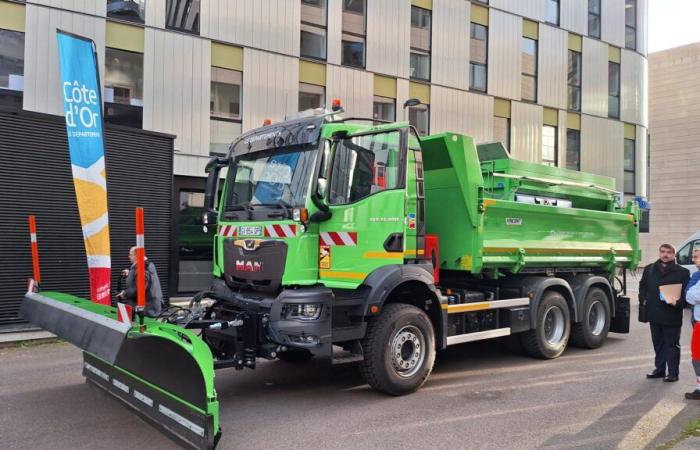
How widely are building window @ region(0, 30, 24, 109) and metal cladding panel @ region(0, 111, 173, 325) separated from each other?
12.4 ft

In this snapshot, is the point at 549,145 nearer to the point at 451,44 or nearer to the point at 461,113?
the point at 461,113

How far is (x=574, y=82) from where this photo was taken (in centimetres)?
2411

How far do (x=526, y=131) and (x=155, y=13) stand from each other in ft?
45.6

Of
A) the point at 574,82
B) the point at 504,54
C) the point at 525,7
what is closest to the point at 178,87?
the point at 504,54

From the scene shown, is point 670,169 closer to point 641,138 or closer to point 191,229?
point 641,138

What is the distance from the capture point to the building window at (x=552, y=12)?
23.3 m

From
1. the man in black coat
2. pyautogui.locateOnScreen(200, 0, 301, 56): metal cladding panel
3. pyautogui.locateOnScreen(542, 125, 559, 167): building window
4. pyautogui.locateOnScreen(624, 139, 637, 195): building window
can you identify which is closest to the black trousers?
the man in black coat

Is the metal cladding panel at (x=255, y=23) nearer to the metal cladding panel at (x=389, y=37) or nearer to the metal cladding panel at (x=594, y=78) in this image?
the metal cladding panel at (x=389, y=37)

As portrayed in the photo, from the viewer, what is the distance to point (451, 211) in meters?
7.12

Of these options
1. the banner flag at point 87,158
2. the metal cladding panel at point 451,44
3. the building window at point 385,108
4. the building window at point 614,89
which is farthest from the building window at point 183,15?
the building window at point 614,89

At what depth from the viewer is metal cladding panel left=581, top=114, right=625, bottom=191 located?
24.1m

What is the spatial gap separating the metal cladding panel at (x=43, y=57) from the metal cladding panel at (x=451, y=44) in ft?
36.4

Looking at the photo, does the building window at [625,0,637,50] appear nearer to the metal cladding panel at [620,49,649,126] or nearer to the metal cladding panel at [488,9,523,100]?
the metal cladding panel at [620,49,649,126]

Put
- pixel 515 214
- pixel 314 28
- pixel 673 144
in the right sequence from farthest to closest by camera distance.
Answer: pixel 673 144 < pixel 314 28 < pixel 515 214
